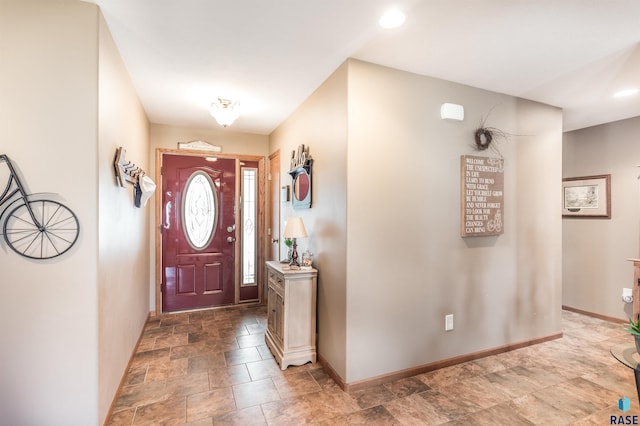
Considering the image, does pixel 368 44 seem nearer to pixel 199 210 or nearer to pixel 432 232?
pixel 432 232

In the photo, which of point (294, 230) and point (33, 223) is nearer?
point (33, 223)

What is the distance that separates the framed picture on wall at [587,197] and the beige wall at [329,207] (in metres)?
3.73

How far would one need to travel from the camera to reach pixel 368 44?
2.10 metres

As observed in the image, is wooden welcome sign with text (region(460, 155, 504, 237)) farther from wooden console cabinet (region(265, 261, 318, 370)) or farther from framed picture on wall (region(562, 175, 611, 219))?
framed picture on wall (region(562, 175, 611, 219))

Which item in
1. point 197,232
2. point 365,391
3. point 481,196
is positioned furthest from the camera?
point 197,232

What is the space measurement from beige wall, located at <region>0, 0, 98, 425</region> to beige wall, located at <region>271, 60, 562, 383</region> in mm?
1585

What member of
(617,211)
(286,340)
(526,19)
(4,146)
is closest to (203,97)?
(4,146)

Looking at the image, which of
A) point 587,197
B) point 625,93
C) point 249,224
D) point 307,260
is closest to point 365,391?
point 307,260

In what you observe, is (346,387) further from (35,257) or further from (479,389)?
(35,257)

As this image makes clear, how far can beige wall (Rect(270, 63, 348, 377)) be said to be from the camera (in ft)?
7.75

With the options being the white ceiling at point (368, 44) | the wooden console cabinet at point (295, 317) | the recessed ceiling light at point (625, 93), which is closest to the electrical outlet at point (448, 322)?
the wooden console cabinet at point (295, 317)

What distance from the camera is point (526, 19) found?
183 centimetres

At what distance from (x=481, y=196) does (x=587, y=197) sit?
2424mm

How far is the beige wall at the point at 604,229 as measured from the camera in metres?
3.70
